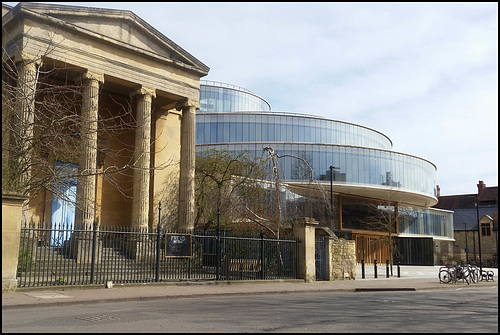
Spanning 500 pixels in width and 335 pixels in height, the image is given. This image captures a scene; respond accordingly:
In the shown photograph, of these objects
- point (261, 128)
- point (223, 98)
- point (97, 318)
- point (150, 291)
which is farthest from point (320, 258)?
point (223, 98)

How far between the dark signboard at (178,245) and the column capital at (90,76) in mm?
9273

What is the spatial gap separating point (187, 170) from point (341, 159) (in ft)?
99.5

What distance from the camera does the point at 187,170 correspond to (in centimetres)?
→ 2622

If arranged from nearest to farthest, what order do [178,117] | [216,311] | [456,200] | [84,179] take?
[216,311], [84,179], [178,117], [456,200]

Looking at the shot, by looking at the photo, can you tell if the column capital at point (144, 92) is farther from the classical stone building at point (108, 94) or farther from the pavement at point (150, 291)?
the pavement at point (150, 291)

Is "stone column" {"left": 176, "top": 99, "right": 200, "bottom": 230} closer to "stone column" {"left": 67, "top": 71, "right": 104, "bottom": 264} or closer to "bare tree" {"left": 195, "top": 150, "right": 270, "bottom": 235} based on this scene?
"bare tree" {"left": 195, "top": 150, "right": 270, "bottom": 235}

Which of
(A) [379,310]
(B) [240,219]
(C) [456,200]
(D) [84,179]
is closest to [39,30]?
(D) [84,179]

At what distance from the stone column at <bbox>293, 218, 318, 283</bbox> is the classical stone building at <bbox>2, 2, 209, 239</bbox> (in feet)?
22.7

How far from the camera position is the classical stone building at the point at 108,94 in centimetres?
2084

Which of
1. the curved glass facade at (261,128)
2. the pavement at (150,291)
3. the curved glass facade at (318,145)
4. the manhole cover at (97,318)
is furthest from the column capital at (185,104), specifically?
the curved glass facade at (261,128)

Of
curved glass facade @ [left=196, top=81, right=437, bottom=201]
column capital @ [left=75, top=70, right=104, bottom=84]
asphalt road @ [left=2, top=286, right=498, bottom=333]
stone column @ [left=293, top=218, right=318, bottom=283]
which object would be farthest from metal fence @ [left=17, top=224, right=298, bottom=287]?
curved glass facade @ [left=196, top=81, right=437, bottom=201]

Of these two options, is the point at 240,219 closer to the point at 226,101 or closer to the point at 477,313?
the point at 477,313

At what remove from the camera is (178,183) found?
28391 mm

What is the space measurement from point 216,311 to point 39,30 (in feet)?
52.8
